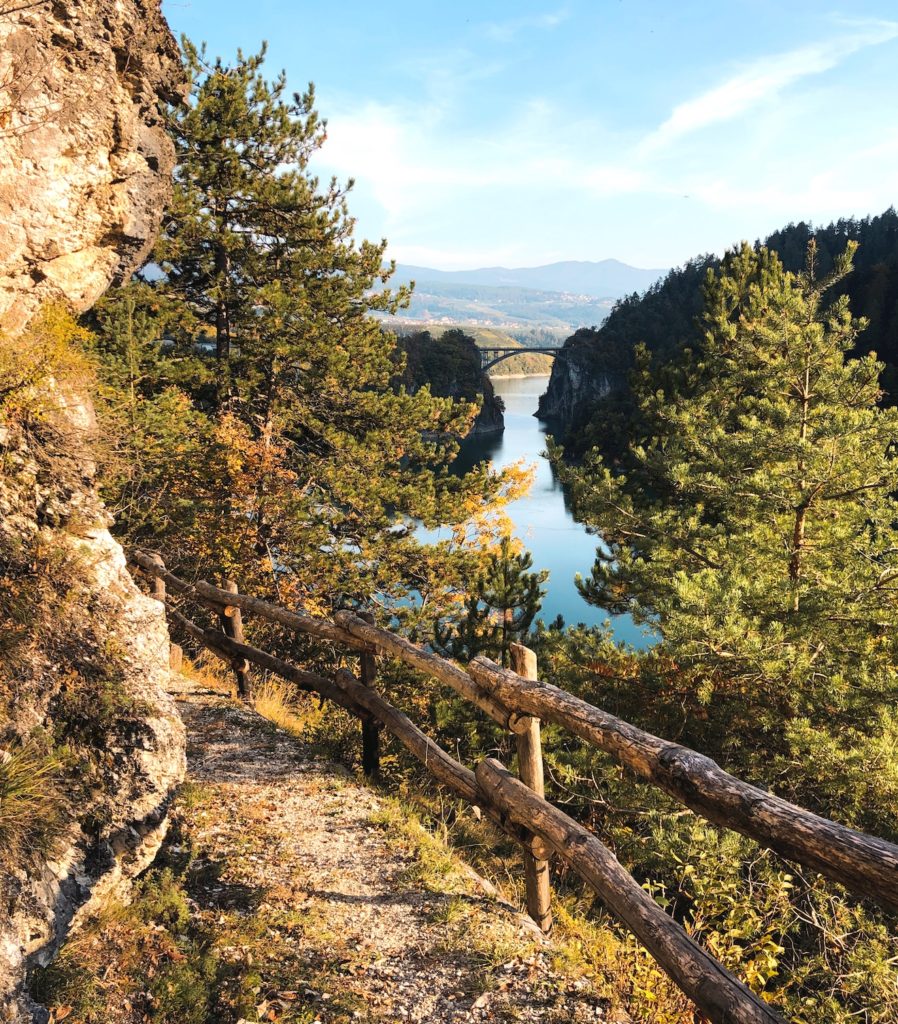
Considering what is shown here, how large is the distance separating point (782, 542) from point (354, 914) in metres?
7.45

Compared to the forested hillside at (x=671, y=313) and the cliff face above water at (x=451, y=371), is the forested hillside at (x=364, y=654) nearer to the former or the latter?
the forested hillside at (x=671, y=313)

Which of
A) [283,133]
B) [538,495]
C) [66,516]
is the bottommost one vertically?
[538,495]

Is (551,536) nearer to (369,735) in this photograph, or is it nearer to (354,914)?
(369,735)

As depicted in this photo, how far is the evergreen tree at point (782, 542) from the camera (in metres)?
6.62

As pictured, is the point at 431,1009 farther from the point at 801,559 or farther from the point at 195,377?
the point at 195,377

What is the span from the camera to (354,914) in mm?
3578

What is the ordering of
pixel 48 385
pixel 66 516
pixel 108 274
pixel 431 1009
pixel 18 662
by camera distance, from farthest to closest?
pixel 108 274 → pixel 48 385 → pixel 66 516 → pixel 18 662 → pixel 431 1009

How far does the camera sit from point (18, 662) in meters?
3.26

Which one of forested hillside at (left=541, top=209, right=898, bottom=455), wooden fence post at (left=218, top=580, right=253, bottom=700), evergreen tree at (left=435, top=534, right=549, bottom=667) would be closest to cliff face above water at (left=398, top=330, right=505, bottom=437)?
forested hillside at (left=541, top=209, right=898, bottom=455)

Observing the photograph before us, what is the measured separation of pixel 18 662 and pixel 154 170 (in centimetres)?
626

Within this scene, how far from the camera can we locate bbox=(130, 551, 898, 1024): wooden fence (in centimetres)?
208

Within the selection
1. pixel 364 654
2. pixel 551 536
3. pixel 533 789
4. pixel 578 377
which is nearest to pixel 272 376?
pixel 364 654

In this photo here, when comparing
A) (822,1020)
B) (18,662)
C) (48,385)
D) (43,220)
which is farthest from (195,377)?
(822,1020)

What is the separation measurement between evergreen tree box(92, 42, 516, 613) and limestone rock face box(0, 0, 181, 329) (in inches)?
184
